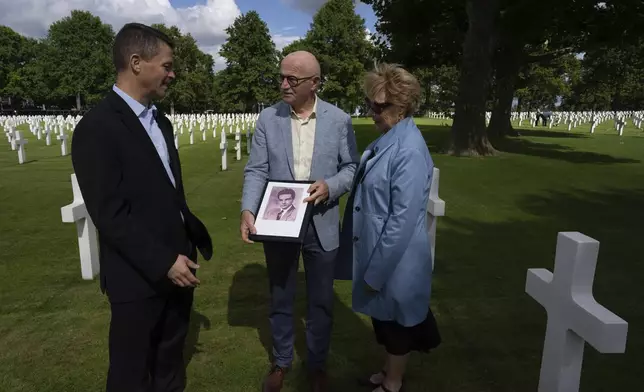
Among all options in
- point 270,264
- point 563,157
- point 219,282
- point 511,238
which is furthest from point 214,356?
point 563,157

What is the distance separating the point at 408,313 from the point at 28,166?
45.7ft

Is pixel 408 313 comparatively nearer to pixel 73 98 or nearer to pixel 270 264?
pixel 270 264

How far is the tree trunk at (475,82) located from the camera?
15.4 m

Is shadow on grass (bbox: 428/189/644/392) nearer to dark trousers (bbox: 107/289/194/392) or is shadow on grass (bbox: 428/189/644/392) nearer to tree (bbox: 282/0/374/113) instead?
dark trousers (bbox: 107/289/194/392)

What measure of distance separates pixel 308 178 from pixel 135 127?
3.78ft

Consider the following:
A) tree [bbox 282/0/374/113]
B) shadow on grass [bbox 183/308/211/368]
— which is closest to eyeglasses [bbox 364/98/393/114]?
shadow on grass [bbox 183/308/211/368]

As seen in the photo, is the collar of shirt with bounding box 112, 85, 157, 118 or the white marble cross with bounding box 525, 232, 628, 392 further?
the collar of shirt with bounding box 112, 85, 157, 118

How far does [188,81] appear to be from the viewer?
64562 mm

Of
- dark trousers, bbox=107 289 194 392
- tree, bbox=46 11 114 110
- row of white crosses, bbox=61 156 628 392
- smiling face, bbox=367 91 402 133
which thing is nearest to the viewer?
row of white crosses, bbox=61 156 628 392

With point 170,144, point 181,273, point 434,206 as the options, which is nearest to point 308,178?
point 170,144

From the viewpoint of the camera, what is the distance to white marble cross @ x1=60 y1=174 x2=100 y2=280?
4.51 metres

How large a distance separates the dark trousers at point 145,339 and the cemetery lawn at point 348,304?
0.60 meters

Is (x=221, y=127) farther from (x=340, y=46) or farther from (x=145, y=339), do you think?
(x=145, y=339)

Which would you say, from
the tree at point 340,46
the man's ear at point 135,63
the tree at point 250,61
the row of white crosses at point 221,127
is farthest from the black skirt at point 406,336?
the tree at point 250,61
